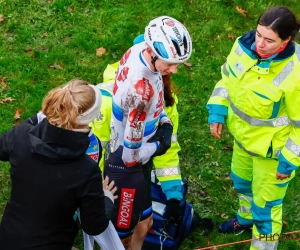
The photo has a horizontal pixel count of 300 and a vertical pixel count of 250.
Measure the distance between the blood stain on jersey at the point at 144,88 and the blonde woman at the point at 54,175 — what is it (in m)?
0.41

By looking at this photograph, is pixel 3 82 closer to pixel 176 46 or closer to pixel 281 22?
pixel 176 46

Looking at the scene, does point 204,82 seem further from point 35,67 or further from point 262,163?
point 262,163

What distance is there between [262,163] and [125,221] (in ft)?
3.84

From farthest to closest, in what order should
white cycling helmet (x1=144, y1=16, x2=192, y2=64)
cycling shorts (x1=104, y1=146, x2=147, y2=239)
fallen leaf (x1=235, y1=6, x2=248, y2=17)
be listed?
fallen leaf (x1=235, y1=6, x2=248, y2=17)
cycling shorts (x1=104, y1=146, x2=147, y2=239)
white cycling helmet (x1=144, y1=16, x2=192, y2=64)

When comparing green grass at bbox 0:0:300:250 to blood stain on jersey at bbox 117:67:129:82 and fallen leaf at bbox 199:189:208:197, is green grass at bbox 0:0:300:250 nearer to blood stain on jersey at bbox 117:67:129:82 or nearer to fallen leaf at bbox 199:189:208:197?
fallen leaf at bbox 199:189:208:197

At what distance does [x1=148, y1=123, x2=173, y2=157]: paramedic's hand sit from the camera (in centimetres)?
401

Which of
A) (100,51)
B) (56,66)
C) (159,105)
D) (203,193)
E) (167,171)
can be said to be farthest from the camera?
(100,51)

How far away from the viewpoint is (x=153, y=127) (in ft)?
13.0

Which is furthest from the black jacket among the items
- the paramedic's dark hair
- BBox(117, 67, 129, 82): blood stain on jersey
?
the paramedic's dark hair

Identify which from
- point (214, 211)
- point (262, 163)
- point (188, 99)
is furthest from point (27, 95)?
point (262, 163)

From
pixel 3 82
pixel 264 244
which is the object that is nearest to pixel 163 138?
pixel 264 244

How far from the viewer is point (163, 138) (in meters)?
4.02

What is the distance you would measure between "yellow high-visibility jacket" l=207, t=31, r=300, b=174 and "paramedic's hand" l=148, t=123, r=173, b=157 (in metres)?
0.61

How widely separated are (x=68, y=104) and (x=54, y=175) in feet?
1.30
